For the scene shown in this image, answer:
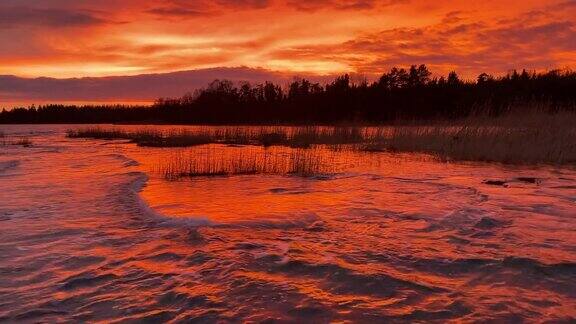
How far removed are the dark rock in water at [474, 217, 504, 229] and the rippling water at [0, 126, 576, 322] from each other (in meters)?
0.03

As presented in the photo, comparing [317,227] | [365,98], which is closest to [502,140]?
[317,227]

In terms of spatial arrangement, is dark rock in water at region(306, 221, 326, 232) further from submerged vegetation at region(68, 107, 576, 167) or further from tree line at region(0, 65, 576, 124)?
tree line at region(0, 65, 576, 124)

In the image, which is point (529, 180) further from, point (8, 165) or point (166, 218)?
point (8, 165)

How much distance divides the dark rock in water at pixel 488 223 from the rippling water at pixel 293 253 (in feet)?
0.10

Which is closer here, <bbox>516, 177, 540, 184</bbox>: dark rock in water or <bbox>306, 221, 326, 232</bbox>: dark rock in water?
<bbox>306, 221, 326, 232</bbox>: dark rock in water

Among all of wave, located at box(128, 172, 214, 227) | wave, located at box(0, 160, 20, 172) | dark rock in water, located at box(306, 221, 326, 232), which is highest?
dark rock in water, located at box(306, 221, 326, 232)

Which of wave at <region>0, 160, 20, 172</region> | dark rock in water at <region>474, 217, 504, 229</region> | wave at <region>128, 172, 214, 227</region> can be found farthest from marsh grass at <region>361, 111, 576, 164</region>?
wave at <region>0, 160, 20, 172</region>

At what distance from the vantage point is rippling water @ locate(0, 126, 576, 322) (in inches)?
160

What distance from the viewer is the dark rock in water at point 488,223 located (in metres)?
6.82

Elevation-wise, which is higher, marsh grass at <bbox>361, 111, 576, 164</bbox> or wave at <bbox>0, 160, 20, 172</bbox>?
marsh grass at <bbox>361, 111, 576, 164</bbox>

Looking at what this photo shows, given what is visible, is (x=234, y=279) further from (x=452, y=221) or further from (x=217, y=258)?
(x=452, y=221)

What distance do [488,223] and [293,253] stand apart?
3102mm

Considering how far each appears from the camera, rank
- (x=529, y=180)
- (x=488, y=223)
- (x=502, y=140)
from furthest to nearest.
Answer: (x=502, y=140), (x=529, y=180), (x=488, y=223)

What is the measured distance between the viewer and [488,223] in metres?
6.98
